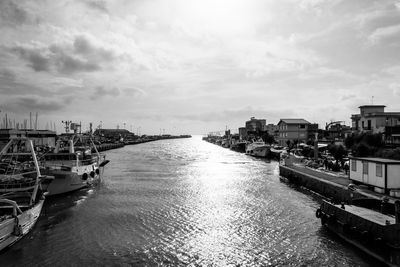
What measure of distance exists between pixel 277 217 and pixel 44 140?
88.2 metres

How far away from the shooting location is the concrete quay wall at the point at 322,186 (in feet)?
84.9

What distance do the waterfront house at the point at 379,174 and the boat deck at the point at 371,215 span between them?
4804 mm

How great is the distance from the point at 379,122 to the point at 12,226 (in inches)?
2742

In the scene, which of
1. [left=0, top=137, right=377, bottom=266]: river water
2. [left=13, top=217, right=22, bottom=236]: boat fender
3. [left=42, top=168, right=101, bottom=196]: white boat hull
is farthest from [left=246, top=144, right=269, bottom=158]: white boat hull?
[left=13, top=217, right=22, bottom=236]: boat fender

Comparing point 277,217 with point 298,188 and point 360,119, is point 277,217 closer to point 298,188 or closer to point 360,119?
point 298,188

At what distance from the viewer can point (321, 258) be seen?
1648cm

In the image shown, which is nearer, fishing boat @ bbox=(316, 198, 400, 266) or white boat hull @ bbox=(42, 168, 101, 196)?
fishing boat @ bbox=(316, 198, 400, 266)

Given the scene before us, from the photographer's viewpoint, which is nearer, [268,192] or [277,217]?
[277,217]

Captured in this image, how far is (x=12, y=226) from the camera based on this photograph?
675 inches

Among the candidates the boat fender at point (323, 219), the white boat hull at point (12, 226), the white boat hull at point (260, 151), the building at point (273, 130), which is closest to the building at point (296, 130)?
the white boat hull at point (260, 151)

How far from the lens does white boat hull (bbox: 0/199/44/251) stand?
16.4 meters

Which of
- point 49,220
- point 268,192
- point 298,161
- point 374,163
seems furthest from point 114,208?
point 298,161

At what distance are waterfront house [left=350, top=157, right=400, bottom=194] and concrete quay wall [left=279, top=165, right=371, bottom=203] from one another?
1718mm

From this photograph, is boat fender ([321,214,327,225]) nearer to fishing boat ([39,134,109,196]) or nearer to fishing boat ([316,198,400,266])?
fishing boat ([316,198,400,266])
